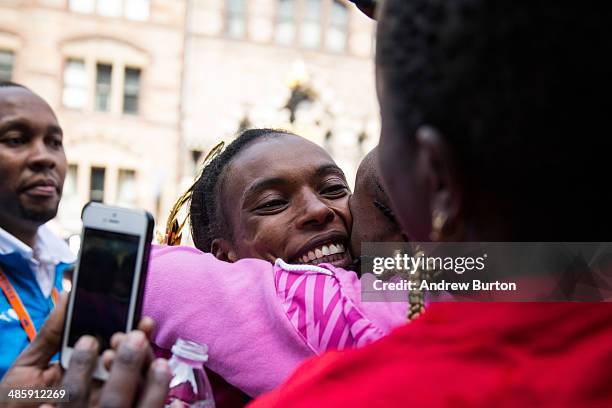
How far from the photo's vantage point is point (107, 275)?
3.96ft

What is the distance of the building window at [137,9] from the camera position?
19734mm

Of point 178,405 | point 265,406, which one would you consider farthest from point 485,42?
point 178,405

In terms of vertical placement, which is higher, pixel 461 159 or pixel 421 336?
pixel 461 159

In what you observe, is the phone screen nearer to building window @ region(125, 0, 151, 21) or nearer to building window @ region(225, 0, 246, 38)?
building window @ region(125, 0, 151, 21)

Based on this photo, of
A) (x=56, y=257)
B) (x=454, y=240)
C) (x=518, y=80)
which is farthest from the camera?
(x=56, y=257)

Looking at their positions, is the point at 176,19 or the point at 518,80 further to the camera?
the point at 176,19

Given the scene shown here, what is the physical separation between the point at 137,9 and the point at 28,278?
18.5 metres

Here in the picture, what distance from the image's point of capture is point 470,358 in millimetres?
888

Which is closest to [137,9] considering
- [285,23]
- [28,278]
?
[285,23]

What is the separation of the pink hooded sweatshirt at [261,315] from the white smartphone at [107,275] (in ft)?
1.08

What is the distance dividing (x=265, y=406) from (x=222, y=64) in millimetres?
20035

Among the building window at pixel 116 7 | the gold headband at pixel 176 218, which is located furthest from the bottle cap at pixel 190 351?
the building window at pixel 116 7

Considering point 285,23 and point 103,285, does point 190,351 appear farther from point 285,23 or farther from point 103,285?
point 285,23

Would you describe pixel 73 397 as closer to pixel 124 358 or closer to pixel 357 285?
pixel 124 358
